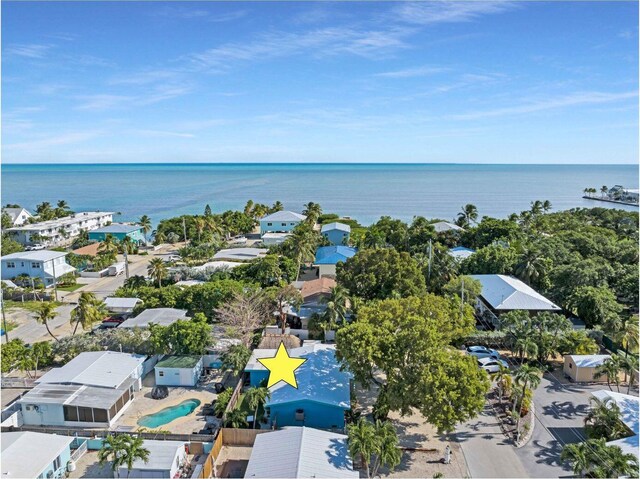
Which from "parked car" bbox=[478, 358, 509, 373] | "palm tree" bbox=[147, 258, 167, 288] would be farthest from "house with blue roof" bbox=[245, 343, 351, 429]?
"palm tree" bbox=[147, 258, 167, 288]

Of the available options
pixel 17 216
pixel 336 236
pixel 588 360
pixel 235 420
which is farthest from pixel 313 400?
pixel 17 216

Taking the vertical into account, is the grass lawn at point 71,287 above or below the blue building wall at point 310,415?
below

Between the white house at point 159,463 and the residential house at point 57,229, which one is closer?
the white house at point 159,463

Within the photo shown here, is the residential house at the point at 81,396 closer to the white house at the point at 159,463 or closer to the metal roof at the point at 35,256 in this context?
the white house at the point at 159,463

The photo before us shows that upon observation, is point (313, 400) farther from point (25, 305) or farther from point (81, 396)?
point (25, 305)

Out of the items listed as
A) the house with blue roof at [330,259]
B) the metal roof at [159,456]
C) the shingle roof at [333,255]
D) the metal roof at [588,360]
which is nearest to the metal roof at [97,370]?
the metal roof at [159,456]

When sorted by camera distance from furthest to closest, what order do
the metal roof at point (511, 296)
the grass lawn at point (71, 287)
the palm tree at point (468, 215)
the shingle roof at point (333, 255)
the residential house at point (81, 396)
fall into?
the palm tree at point (468, 215) < the grass lawn at point (71, 287) < the shingle roof at point (333, 255) < the metal roof at point (511, 296) < the residential house at point (81, 396)

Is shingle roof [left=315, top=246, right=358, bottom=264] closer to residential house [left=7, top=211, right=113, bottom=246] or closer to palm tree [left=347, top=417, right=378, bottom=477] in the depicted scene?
palm tree [left=347, top=417, right=378, bottom=477]

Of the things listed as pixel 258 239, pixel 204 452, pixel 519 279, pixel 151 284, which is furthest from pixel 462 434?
pixel 258 239
